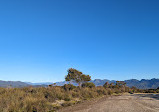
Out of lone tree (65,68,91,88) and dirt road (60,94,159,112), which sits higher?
lone tree (65,68,91,88)

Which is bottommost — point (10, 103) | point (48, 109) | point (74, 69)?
point (48, 109)

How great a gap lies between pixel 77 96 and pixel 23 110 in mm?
6674

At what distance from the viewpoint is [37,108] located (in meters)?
6.31

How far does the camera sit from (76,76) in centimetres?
4041

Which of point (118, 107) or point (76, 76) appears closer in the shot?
point (118, 107)

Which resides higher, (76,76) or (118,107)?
(76,76)

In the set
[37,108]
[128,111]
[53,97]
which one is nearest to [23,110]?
[37,108]

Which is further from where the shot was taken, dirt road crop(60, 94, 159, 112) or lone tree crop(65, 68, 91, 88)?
lone tree crop(65, 68, 91, 88)

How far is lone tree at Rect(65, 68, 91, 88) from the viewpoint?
132ft

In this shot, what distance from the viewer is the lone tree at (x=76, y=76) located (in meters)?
40.1

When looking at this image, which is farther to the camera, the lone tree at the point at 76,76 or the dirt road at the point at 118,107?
the lone tree at the point at 76,76

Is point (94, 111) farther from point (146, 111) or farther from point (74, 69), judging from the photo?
A: point (74, 69)

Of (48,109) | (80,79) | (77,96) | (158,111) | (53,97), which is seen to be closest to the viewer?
(158,111)

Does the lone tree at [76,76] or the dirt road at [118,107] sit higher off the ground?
the lone tree at [76,76]
